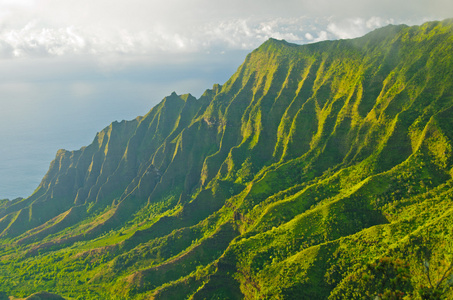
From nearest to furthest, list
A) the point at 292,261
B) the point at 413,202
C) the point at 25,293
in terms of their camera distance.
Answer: the point at 292,261 → the point at 413,202 → the point at 25,293

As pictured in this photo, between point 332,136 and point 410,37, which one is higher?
point 410,37

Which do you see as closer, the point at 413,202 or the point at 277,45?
the point at 413,202

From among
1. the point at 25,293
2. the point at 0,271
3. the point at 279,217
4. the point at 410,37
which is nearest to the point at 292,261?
the point at 279,217

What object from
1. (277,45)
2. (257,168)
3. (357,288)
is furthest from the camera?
(277,45)

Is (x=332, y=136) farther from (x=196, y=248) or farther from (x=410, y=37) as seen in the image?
(x=196, y=248)

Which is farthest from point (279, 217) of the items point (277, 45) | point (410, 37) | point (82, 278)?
point (277, 45)

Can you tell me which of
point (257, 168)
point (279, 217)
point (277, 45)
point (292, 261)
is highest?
point (277, 45)

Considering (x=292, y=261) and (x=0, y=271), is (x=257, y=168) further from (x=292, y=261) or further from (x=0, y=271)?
(x=0, y=271)
